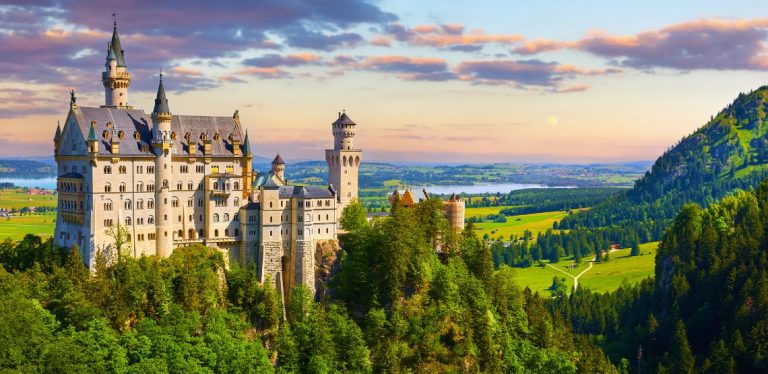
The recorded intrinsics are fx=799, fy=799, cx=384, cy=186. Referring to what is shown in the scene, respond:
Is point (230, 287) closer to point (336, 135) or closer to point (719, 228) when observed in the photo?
point (336, 135)

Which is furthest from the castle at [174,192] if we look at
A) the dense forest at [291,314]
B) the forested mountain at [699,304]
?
the forested mountain at [699,304]

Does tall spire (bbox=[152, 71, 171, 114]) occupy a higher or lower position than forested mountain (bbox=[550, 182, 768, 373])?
higher

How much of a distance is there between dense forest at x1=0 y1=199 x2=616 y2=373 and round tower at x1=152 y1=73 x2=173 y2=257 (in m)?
2.57

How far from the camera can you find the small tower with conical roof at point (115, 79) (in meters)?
104

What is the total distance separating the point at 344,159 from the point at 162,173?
27.6m

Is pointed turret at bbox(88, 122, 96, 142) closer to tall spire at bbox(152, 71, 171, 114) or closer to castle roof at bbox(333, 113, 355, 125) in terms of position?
tall spire at bbox(152, 71, 171, 114)

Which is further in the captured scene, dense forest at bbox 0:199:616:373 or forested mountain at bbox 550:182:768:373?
forested mountain at bbox 550:182:768:373

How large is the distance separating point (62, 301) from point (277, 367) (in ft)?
85.4

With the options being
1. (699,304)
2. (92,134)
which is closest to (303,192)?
(92,134)

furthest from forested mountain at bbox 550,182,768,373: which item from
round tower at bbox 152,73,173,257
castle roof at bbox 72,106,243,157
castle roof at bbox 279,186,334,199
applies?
round tower at bbox 152,73,173,257

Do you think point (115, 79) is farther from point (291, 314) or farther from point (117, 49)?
point (291, 314)

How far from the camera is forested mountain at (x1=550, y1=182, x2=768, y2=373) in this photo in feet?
430

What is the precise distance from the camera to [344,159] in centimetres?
11675

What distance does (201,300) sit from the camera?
9481 centimetres
